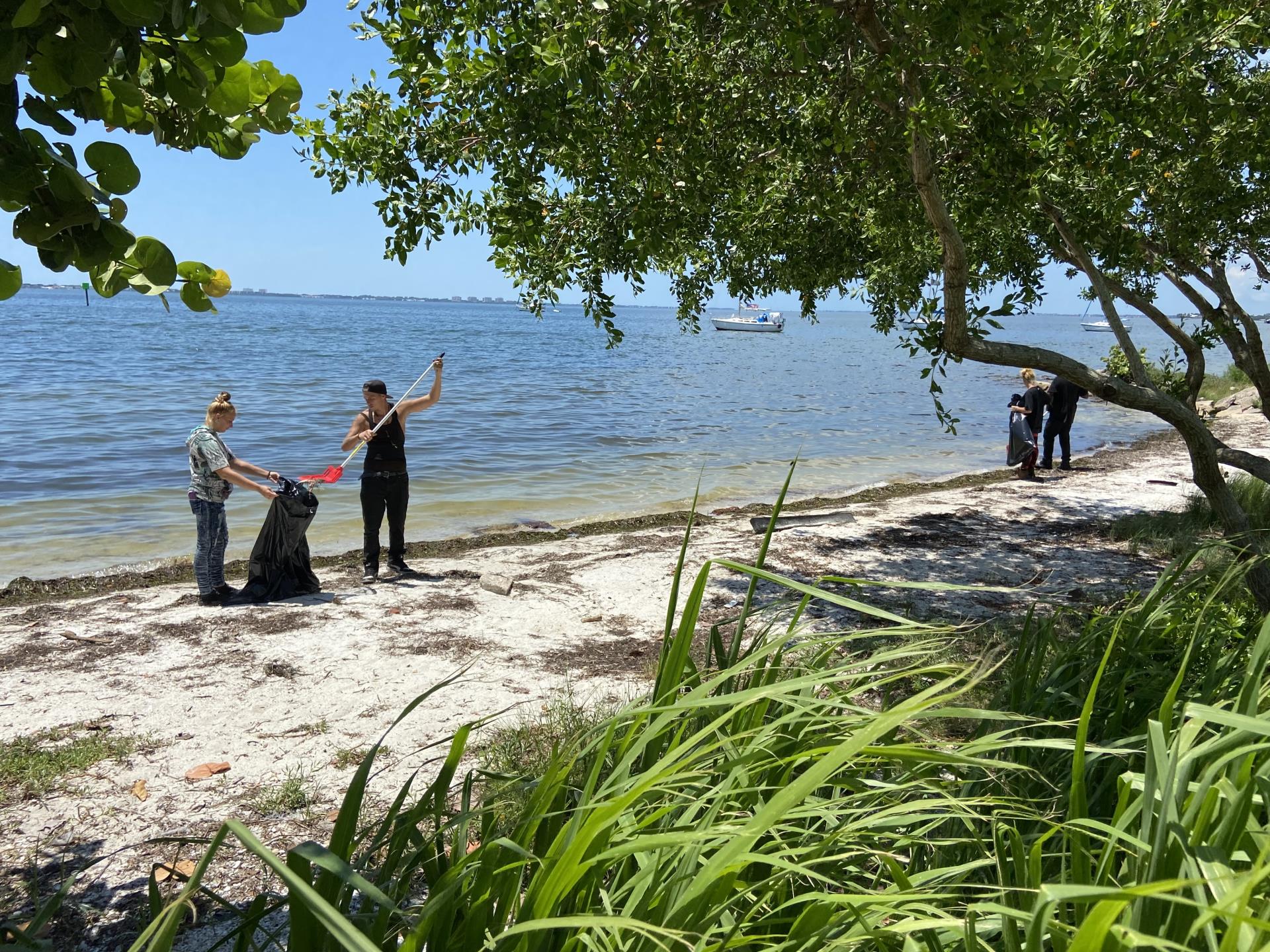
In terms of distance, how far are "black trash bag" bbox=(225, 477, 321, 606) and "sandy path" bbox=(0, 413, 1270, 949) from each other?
0.78ft

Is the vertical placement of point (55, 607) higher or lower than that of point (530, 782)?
lower

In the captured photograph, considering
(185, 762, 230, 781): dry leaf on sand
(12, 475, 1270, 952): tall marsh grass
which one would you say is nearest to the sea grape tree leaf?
(12, 475, 1270, 952): tall marsh grass

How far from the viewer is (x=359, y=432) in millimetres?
9039

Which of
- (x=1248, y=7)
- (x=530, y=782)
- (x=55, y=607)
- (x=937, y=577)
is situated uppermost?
(x=1248, y=7)

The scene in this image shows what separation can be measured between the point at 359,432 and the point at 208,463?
1.52 m

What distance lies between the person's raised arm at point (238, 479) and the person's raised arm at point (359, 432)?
849mm

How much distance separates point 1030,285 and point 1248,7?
4.54 meters

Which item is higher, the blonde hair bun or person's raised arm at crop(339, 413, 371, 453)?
the blonde hair bun

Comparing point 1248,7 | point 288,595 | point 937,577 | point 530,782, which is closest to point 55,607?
point 288,595

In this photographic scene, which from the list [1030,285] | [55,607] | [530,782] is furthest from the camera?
[1030,285]

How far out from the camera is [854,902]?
1662 millimetres

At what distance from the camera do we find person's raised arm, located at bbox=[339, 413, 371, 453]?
8.78m

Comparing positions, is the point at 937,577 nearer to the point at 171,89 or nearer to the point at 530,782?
the point at 530,782

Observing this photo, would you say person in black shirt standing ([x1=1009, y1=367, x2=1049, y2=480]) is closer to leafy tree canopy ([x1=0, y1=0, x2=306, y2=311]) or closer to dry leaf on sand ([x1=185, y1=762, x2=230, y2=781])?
dry leaf on sand ([x1=185, y1=762, x2=230, y2=781])
